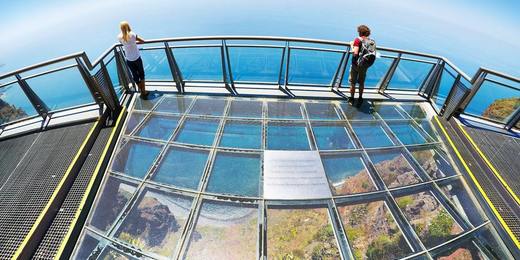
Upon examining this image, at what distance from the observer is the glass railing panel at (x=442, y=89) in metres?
6.82

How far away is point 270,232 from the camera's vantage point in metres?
3.52

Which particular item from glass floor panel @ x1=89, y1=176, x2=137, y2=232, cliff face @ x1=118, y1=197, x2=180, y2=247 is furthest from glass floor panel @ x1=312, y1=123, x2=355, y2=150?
glass floor panel @ x1=89, y1=176, x2=137, y2=232

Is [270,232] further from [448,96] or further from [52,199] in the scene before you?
[448,96]

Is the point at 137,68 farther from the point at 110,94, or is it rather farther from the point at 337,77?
the point at 337,77

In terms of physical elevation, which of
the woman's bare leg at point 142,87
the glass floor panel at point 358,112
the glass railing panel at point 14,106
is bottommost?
the glass railing panel at point 14,106

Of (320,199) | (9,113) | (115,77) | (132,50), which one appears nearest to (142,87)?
(115,77)

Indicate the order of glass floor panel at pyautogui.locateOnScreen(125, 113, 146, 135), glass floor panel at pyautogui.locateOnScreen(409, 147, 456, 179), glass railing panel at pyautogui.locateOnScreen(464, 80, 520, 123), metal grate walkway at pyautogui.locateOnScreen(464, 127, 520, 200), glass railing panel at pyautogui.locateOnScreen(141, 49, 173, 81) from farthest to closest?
glass railing panel at pyautogui.locateOnScreen(141, 49, 173, 81)
glass railing panel at pyautogui.locateOnScreen(464, 80, 520, 123)
glass floor panel at pyautogui.locateOnScreen(125, 113, 146, 135)
metal grate walkway at pyautogui.locateOnScreen(464, 127, 520, 200)
glass floor panel at pyautogui.locateOnScreen(409, 147, 456, 179)

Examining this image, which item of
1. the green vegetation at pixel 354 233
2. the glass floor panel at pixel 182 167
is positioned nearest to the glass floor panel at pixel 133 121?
the glass floor panel at pixel 182 167

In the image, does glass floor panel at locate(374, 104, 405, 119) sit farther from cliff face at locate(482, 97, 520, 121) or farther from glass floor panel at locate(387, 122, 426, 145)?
cliff face at locate(482, 97, 520, 121)

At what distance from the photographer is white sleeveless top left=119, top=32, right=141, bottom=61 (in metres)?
6.09

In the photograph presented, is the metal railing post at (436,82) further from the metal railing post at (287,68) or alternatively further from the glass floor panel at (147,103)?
the glass floor panel at (147,103)

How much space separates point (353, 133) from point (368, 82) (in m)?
3.34

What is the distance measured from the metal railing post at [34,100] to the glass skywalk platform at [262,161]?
0.03 metres

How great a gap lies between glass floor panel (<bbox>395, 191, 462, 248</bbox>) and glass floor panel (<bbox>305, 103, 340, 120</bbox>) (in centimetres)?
275
